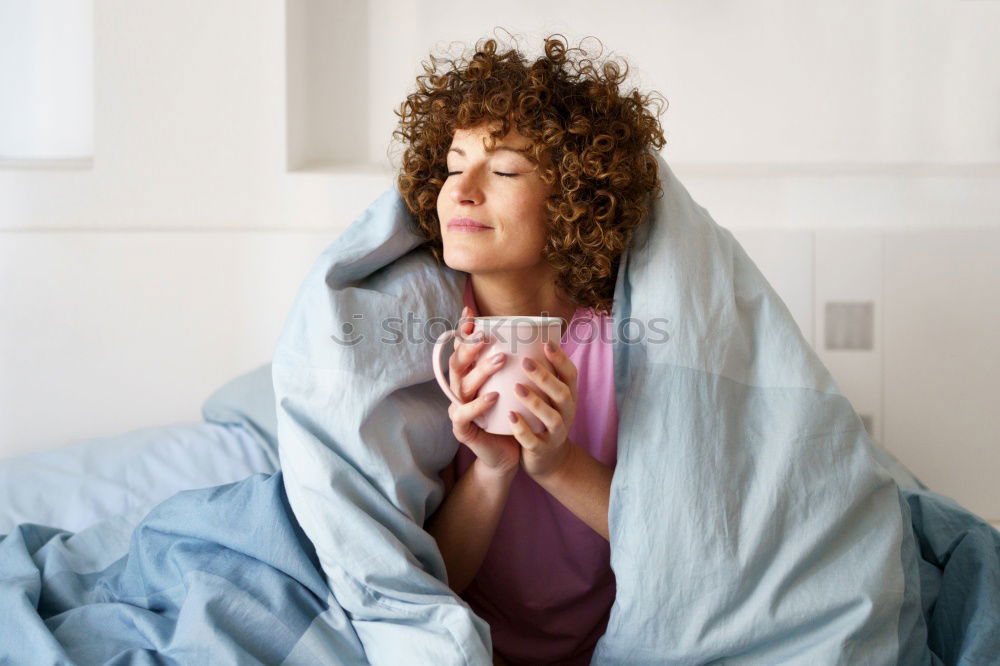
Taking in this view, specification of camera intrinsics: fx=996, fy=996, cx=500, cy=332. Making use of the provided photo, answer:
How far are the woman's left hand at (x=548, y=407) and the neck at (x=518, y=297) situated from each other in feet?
0.67

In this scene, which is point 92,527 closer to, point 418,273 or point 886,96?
point 418,273

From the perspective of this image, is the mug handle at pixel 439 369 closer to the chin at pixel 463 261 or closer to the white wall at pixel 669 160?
the chin at pixel 463 261

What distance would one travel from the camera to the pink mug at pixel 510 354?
3.04ft

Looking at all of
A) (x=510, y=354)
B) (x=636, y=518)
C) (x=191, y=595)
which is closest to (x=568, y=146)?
(x=510, y=354)

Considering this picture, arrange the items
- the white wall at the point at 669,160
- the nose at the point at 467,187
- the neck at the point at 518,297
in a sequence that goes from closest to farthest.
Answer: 1. the nose at the point at 467,187
2. the neck at the point at 518,297
3. the white wall at the point at 669,160

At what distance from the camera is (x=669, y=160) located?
2.16 m

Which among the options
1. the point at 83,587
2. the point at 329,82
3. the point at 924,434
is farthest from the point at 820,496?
the point at 329,82

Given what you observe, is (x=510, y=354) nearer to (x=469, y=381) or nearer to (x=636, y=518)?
(x=469, y=381)

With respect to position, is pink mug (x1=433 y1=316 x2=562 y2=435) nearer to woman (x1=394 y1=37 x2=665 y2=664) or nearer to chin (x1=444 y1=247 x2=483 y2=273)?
woman (x1=394 y1=37 x2=665 y2=664)

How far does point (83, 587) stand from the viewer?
123cm

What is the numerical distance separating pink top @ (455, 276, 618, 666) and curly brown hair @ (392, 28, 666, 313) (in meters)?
0.08

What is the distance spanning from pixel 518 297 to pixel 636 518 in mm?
305

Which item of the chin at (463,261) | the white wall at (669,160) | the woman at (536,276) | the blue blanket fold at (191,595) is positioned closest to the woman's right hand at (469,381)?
the woman at (536,276)

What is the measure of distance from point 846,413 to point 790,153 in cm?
118
